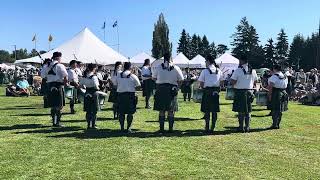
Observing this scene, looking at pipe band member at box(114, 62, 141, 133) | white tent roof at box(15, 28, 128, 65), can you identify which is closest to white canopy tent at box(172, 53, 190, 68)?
white tent roof at box(15, 28, 128, 65)

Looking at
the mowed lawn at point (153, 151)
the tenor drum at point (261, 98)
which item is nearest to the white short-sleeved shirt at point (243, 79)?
the mowed lawn at point (153, 151)

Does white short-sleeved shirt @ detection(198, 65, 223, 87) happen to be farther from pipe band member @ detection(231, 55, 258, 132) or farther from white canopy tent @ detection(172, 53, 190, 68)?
white canopy tent @ detection(172, 53, 190, 68)

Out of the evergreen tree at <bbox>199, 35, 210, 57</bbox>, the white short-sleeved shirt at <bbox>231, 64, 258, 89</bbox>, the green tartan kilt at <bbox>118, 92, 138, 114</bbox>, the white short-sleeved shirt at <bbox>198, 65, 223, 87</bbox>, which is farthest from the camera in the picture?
the evergreen tree at <bbox>199, 35, 210, 57</bbox>

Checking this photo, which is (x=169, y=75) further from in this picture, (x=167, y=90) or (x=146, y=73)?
(x=146, y=73)

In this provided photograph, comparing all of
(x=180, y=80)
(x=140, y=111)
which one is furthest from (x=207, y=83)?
→ (x=140, y=111)

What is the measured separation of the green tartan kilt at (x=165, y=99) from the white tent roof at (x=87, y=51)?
1561 centimetres

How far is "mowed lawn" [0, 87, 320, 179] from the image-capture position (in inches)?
328

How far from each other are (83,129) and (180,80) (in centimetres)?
262

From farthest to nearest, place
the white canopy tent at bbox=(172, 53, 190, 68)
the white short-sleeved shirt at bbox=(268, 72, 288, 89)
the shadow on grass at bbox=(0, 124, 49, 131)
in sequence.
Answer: the white canopy tent at bbox=(172, 53, 190, 68)
the white short-sleeved shirt at bbox=(268, 72, 288, 89)
the shadow on grass at bbox=(0, 124, 49, 131)

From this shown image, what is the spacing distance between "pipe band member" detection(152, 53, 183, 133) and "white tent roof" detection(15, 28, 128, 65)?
15.6 m

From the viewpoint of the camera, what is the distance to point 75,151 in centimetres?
998

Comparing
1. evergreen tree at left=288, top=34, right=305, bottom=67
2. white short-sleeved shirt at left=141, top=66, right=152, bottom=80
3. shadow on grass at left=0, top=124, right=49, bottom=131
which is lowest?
shadow on grass at left=0, top=124, right=49, bottom=131

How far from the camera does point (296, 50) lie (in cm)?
8919

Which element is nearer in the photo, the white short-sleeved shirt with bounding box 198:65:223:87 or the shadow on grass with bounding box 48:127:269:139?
the shadow on grass with bounding box 48:127:269:139
